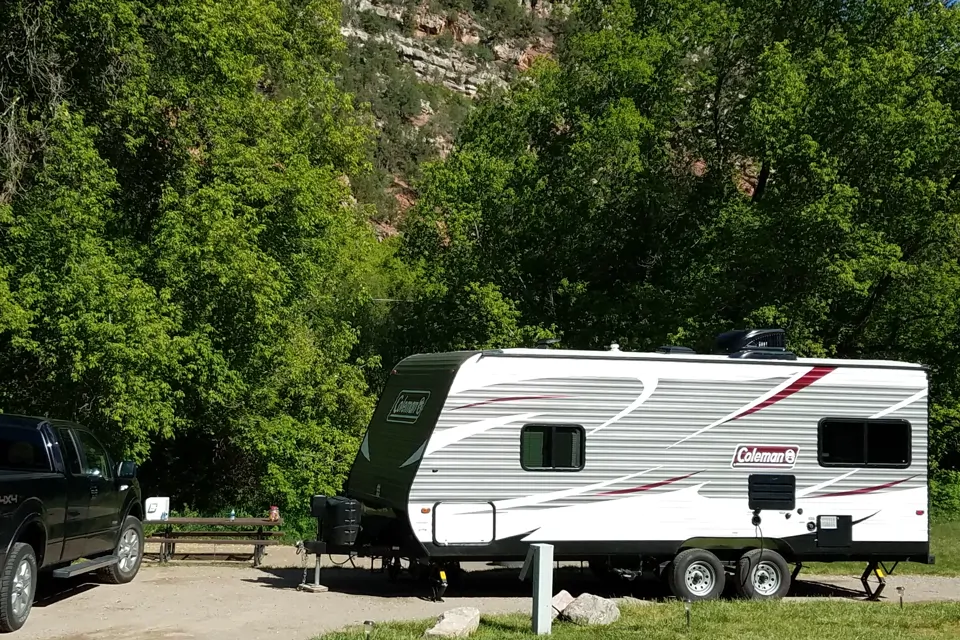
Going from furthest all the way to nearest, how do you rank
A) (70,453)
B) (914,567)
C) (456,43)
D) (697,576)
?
(456,43) → (914,567) → (697,576) → (70,453)

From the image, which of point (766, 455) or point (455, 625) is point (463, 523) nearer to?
point (455, 625)

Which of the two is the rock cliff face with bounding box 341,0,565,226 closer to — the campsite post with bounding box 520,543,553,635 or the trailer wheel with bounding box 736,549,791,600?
the trailer wheel with bounding box 736,549,791,600

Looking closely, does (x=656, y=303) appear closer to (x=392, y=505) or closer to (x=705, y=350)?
(x=705, y=350)

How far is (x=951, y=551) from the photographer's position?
65.2 ft

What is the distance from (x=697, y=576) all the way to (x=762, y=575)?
2.76 ft

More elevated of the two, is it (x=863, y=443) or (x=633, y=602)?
(x=863, y=443)

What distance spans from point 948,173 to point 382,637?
1979 cm

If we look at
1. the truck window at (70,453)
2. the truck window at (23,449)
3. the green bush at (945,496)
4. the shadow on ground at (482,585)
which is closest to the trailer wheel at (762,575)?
the shadow on ground at (482,585)

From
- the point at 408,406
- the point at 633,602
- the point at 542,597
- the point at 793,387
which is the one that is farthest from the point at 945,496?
the point at 542,597

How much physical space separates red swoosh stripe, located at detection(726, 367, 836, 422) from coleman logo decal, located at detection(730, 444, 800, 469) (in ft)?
1.45

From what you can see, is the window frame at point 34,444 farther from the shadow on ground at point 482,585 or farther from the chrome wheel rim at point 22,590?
the shadow on ground at point 482,585

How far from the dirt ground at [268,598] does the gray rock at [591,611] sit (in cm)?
152

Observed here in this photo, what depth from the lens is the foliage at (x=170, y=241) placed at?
1931 cm

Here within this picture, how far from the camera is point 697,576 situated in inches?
523
